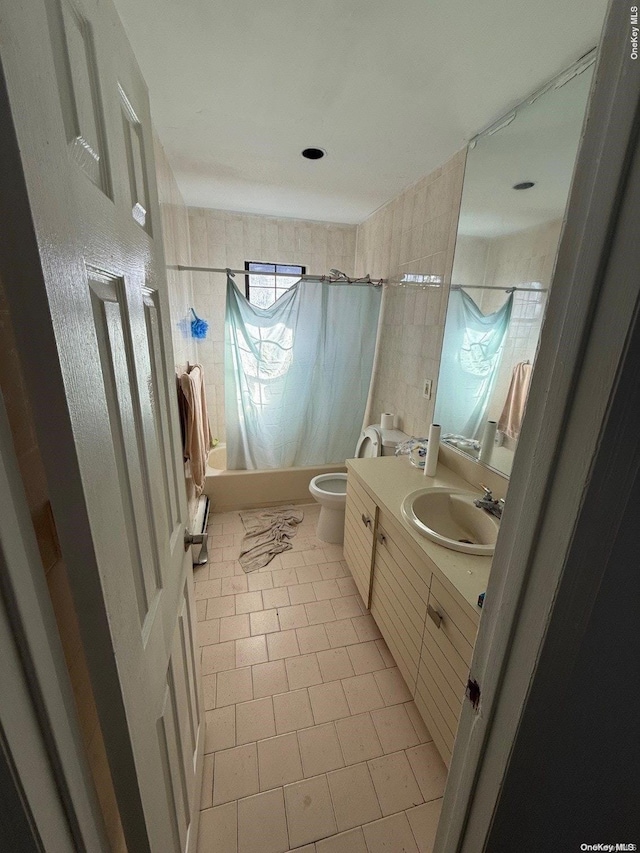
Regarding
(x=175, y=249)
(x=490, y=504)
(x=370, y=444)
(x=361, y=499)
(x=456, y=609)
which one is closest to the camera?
(x=456, y=609)

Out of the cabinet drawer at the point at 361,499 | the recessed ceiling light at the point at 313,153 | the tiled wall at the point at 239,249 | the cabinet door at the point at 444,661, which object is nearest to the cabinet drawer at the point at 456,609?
the cabinet door at the point at 444,661

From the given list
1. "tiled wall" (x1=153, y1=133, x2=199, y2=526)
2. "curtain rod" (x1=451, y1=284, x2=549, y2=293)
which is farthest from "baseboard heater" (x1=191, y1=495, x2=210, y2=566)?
"curtain rod" (x1=451, y1=284, x2=549, y2=293)

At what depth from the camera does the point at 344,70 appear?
121 cm

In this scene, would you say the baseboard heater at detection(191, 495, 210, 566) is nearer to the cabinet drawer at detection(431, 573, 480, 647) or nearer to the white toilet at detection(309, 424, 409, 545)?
the white toilet at detection(309, 424, 409, 545)

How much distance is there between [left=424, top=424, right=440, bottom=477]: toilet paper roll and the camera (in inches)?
67.9

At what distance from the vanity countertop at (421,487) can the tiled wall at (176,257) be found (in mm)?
1080

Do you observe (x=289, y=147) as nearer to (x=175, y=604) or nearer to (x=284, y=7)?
(x=284, y=7)

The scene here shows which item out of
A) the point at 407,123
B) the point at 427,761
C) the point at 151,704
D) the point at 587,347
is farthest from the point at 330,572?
the point at 407,123

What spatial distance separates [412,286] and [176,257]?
1.56 metres

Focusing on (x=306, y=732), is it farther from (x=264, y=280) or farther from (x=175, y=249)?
(x=264, y=280)

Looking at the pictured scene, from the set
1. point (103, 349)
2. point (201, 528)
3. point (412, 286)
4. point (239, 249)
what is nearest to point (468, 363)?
point (412, 286)

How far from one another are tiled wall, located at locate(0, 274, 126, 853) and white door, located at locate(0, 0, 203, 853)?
2.5 inches

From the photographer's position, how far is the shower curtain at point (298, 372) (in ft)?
8.50

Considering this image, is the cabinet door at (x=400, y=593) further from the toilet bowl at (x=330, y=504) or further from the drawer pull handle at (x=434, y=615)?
the toilet bowl at (x=330, y=504)
